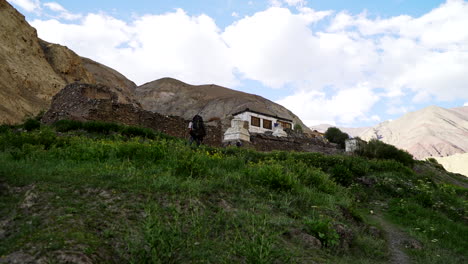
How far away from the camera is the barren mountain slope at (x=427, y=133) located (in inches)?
4530

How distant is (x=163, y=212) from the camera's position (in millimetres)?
4328

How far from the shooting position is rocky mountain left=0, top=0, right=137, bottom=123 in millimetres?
25875

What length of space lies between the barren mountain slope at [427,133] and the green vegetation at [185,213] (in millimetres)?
94678

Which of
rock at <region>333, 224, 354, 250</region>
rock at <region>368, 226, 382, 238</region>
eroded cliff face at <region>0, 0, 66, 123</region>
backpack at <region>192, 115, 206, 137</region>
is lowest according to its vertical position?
rock at <region>368, 226, 382, 238</region>

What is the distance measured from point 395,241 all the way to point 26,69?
109ft

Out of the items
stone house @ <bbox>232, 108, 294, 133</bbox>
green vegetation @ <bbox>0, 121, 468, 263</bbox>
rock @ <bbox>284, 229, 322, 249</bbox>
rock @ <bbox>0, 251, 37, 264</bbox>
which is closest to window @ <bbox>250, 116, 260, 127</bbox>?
stone house @ <bbox>232, 108, 294, 133</bbox>

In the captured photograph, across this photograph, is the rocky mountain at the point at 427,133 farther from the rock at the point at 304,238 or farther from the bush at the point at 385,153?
the rock at the point at 304,238

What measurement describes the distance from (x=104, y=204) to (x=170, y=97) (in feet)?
268

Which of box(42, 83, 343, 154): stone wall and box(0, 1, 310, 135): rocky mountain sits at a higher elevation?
box(0, 1, 310, 135): rocky mountain

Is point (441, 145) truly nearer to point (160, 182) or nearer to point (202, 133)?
point (202, 133)

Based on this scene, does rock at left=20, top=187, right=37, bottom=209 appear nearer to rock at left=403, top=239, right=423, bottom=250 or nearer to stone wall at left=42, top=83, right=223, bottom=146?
rock at left=403, top=239, right=423, bottom=250

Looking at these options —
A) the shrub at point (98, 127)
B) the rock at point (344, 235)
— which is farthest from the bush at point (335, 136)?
the rock at point (344, 235)

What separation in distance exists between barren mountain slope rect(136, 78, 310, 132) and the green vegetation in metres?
62.4

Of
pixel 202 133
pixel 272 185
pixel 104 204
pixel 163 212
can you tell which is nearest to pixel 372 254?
pixel 272 185
